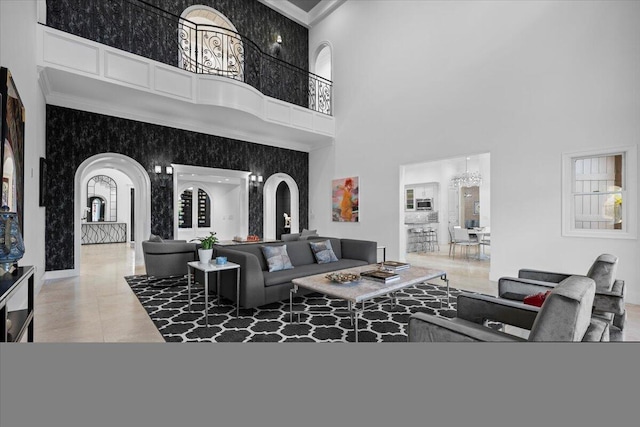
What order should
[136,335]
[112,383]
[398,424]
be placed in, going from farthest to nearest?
[136,335], [112,383], [398,424]

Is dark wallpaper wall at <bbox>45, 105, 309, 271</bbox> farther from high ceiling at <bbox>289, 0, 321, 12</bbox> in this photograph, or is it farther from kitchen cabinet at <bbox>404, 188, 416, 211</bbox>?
kitchen cabinet at <bbox>404, 188, 416, 211</bbox>

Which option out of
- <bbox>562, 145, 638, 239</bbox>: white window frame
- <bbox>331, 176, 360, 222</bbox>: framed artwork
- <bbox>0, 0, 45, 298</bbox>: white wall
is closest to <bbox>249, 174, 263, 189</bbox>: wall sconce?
<bbox>331, 176, 360, 222</bbox>: framed artwork

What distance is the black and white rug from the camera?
9.39 feet

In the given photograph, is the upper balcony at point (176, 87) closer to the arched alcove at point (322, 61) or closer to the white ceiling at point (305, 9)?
the arched alcove at point (322, 61)

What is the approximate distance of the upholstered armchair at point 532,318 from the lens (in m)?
1.30

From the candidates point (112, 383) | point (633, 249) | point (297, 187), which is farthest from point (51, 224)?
point (633, 249)

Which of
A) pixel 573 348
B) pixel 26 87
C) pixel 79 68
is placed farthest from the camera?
pixel 79 68

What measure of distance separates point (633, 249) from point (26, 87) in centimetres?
760

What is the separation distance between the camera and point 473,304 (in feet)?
7.08

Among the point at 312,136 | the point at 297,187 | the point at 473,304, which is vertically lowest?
the point at 473,304

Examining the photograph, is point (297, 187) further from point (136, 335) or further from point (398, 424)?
point (398, 424)

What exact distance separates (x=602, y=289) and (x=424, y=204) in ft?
30.5

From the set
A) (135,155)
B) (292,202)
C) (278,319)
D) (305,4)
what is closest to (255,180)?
(292,202)

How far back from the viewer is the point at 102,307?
3758 mm
